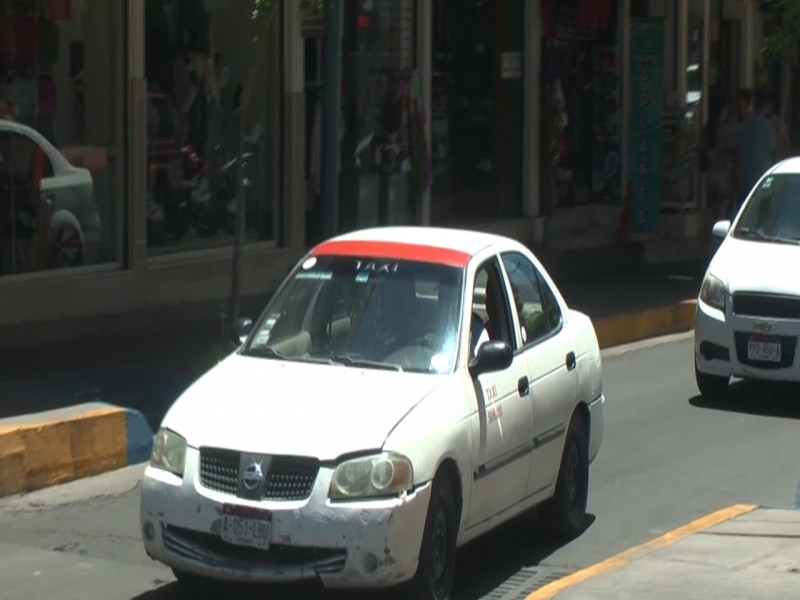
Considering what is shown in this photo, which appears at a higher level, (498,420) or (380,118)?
(380,118)

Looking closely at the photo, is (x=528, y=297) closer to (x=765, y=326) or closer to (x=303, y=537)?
(x=303, y=537)

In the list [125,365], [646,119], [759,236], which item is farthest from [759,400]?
[646,119]

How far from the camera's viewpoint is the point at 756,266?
13.3m

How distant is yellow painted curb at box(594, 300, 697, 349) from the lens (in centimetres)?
1633

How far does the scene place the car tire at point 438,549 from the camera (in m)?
7.43

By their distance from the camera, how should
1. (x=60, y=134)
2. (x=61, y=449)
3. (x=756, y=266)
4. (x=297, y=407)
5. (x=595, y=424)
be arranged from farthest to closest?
(x=60, y=134) → (x=756, y=266) → (x=61, y=449) → (x=595, y=424) → (x=297, y=407)

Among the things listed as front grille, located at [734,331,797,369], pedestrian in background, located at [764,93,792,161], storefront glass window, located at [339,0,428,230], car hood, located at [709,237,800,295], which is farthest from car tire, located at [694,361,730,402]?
pedestrian in background, located at [764,93,792,161]

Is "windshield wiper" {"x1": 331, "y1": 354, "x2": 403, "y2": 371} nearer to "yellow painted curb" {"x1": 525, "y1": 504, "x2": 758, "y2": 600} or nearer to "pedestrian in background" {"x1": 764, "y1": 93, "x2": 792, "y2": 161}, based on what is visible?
→ "yellow painted curb" {"x1": 525, "y1": 504, "x2": 758, "y2": 600}

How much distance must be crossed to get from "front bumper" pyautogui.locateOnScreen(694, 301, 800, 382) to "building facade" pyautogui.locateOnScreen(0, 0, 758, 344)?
3.13 meters

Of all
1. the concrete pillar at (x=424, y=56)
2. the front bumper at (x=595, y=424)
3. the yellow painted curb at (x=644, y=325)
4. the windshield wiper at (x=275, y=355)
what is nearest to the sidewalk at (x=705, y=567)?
the front bumper at (x=595, y=424)

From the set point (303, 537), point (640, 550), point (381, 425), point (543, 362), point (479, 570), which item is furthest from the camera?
point (543, 362)

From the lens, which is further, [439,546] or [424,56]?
[424,56]

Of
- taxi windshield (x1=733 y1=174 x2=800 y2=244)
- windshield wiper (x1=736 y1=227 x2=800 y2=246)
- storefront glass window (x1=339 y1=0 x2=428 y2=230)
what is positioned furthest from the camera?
storefront glass window (x1=339 y1=0 x2=428 y2=230)

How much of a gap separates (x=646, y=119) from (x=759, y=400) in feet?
33.5
